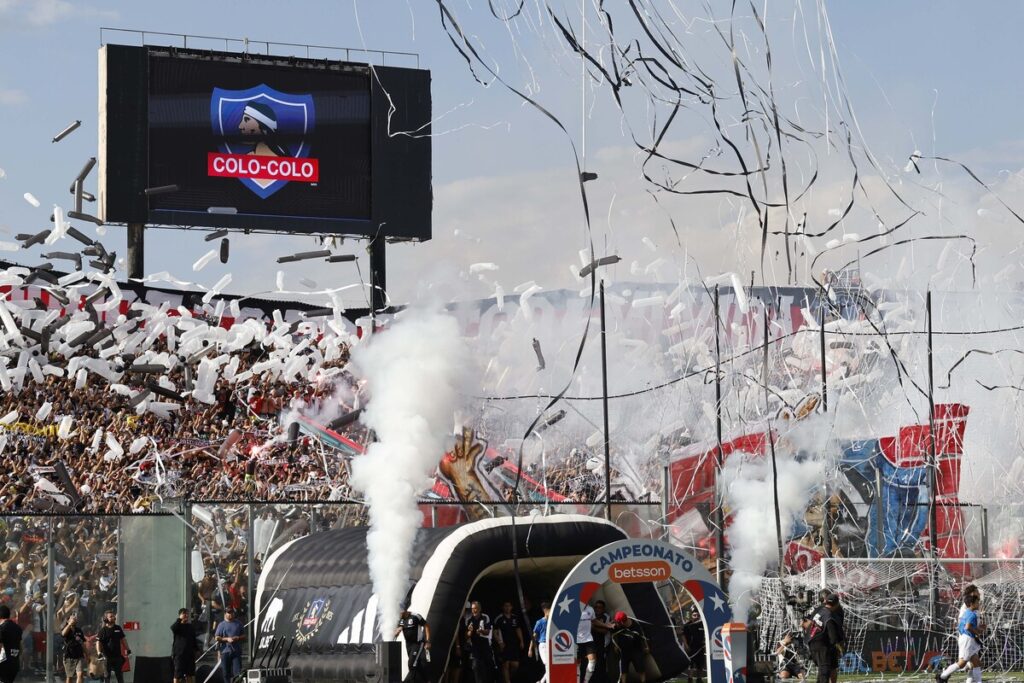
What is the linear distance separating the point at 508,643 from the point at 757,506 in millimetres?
9587

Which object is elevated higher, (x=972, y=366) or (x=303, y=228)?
(x=303, y=228)

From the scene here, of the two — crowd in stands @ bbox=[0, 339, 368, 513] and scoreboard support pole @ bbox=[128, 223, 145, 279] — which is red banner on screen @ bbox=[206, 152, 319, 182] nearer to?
scoreboard support pole @ bbox=[128, 223, 145, 279]

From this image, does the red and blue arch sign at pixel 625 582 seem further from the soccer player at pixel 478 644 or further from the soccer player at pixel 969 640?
the soccer player at pixel 969 640

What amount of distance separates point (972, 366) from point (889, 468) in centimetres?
471

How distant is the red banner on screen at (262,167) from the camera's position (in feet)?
129

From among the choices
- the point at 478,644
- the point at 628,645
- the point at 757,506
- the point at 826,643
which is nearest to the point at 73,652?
the point at 478,644

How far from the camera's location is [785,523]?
28.3m

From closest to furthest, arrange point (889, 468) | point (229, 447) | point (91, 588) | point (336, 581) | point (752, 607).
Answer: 1. point (336, 581)
2. point (91, 588)
3. point (752, 607)
4. point (889, 468)
5. point (229, 447)

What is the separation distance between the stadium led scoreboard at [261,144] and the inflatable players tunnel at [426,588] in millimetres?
20516

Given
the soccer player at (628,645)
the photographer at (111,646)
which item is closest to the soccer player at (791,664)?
the soccer player at (628,645)

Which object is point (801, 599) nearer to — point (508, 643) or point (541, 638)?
point (508, 643)

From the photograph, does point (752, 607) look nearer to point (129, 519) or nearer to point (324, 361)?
point (129, 519)

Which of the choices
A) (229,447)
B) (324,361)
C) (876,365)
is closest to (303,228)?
(324,361)

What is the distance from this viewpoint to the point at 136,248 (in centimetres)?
4006
